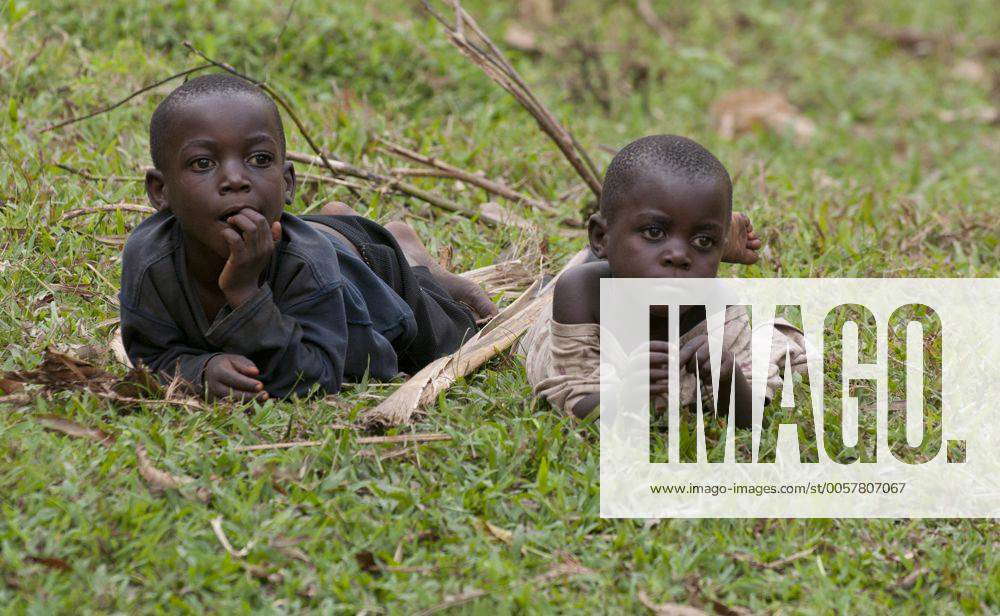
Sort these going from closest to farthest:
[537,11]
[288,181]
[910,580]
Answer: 1. [910,580]
2. [288,181]
3. [537,11]

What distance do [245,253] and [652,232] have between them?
1.13 metres

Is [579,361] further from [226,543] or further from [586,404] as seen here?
[226,543]

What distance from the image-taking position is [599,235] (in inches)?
140

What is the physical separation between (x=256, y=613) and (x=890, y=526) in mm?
1631

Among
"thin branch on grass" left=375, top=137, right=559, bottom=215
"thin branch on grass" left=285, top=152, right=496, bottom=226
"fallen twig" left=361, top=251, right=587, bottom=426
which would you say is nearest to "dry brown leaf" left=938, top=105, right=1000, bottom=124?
"thin branch on grass" left=375, top=137, right=559, bottom=215

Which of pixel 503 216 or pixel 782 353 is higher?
pixel 503 216

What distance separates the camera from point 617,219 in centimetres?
344

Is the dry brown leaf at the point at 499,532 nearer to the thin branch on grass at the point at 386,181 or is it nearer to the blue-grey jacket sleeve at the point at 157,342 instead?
the blue-grey jacket sleeve at the point at 157,342

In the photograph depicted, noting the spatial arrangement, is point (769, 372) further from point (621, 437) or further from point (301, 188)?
point (301, 188)

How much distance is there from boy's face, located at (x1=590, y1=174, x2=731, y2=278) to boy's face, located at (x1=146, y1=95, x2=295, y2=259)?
3.34 ft

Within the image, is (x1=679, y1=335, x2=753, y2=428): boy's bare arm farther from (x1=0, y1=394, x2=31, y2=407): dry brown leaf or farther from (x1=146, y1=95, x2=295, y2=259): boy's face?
(x1=0, y1=394, x2=31, y2=407): dry brown leaf

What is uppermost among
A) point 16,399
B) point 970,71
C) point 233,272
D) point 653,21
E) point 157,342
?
point 653,21

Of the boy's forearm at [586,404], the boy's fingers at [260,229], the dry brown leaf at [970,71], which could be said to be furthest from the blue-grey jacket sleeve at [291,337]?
the dry brown leaf at [970,71]

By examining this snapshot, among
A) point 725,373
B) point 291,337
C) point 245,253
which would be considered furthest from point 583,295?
point 245,253
